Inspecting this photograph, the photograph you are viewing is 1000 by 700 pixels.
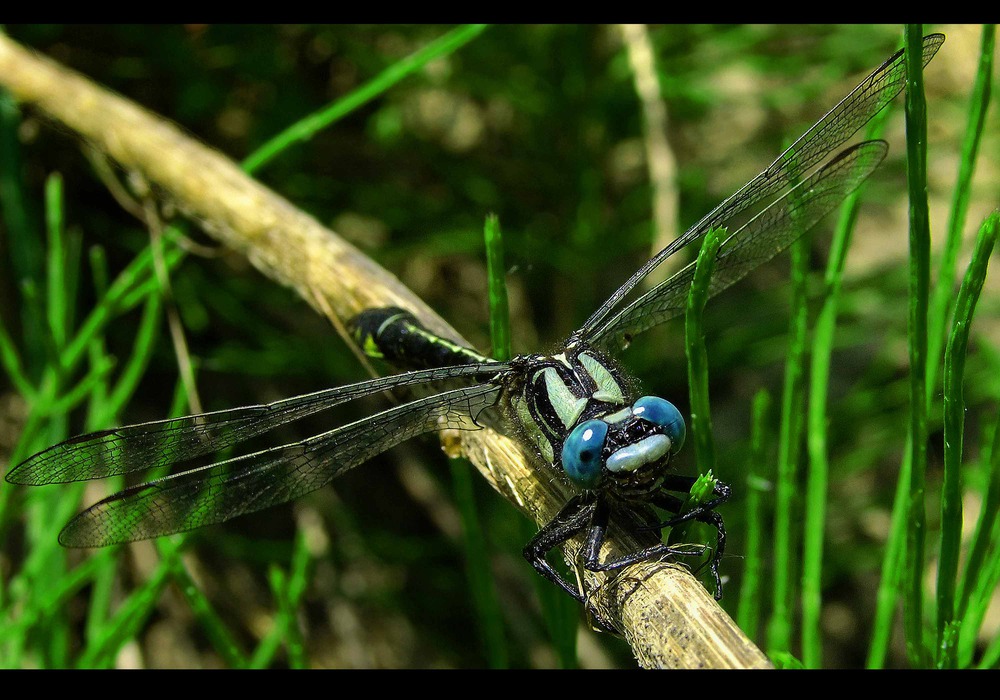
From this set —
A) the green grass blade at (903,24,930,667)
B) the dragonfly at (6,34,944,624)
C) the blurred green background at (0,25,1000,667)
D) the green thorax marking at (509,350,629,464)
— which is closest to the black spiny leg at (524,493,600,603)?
the dragonfly at (6,34,944,624)

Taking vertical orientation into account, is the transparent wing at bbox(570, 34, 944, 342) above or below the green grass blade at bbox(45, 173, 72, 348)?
below

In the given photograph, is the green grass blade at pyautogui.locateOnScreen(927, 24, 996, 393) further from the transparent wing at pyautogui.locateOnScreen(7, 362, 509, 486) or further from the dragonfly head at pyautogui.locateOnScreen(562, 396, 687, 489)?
the transparent wing at pyautogui.locateOnScreen(7, 362, 509, 486)

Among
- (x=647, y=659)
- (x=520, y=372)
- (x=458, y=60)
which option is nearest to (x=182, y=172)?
(x=520, y=372)

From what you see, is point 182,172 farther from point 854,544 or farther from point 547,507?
point 854,544

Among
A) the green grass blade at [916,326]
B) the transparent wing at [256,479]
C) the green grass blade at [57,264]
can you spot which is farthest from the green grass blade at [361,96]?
the green grass blade at [916,326]

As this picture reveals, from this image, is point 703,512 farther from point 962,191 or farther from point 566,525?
point 962,191
